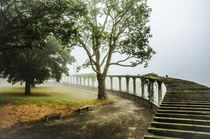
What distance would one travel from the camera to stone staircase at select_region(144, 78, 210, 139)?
586cm

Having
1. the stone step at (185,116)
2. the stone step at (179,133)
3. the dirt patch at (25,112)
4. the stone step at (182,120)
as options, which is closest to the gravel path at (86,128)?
the dirt patch at (25,112)

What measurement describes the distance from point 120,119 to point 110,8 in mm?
15988

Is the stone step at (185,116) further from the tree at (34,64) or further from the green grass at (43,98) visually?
the tree at (34,64)

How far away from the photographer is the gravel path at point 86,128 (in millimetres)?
13031

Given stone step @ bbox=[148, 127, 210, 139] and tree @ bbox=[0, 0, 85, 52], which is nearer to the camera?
stone step @ bbox=[148, 127, 210, 139]

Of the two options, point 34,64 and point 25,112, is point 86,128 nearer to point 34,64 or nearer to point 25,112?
point 25,112

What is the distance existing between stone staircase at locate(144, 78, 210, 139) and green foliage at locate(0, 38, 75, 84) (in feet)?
66.4

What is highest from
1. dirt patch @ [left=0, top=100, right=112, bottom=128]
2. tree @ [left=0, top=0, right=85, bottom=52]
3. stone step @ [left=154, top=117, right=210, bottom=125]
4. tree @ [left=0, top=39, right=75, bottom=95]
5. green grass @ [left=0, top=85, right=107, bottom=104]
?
tree @ [left=0, top=0, right=85, bottom=52]

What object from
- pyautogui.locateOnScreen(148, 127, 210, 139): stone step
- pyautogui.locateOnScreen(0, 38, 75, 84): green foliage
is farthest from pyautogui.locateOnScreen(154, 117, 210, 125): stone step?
pyautogui.locateOnScreen(0, 38, 75, 84): green foliage

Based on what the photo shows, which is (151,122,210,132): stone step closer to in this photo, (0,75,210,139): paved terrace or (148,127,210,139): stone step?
(0,75,210,139): paved terrace

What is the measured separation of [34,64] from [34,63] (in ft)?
0.44

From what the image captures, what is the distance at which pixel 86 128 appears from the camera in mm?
14961

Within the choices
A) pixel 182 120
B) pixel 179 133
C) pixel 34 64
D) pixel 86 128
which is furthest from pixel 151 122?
pixel 34 64

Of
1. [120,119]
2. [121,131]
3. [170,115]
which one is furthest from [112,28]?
[170,115]
